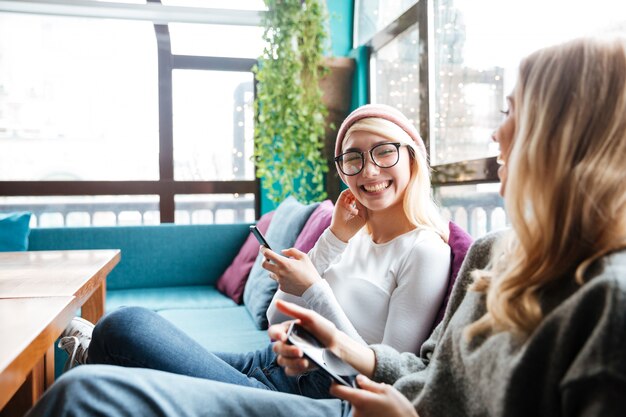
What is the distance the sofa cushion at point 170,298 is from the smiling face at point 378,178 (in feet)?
4.76

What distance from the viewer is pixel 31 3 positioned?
3547 millimetres

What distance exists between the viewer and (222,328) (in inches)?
85.1

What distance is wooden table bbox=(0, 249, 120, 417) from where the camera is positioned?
0.79 m

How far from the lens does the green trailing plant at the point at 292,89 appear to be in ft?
10.8

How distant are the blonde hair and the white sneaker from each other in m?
0.93

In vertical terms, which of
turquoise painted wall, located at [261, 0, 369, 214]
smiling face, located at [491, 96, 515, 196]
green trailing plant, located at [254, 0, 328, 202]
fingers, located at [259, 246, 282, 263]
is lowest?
fingers, located at [259, 246, 282, 263]

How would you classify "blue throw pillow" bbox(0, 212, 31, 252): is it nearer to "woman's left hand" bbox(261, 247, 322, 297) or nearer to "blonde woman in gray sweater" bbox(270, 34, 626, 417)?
"woman's left hand" bbox(261, 247, 322, 297)

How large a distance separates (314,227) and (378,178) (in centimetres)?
69

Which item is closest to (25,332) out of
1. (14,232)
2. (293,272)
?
(293,272)

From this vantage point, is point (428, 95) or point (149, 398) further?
point (428, 95)

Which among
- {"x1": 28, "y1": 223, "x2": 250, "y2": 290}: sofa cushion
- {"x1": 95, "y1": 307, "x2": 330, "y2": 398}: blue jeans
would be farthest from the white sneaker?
{"x1": 28, "y1": 223, "x2": 250, "y2": 290}: sofa cushion

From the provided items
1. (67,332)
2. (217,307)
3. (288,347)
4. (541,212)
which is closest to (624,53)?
(541,212)

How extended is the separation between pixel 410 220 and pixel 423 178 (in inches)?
5.0

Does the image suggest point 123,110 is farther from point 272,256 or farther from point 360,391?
point 360,391
